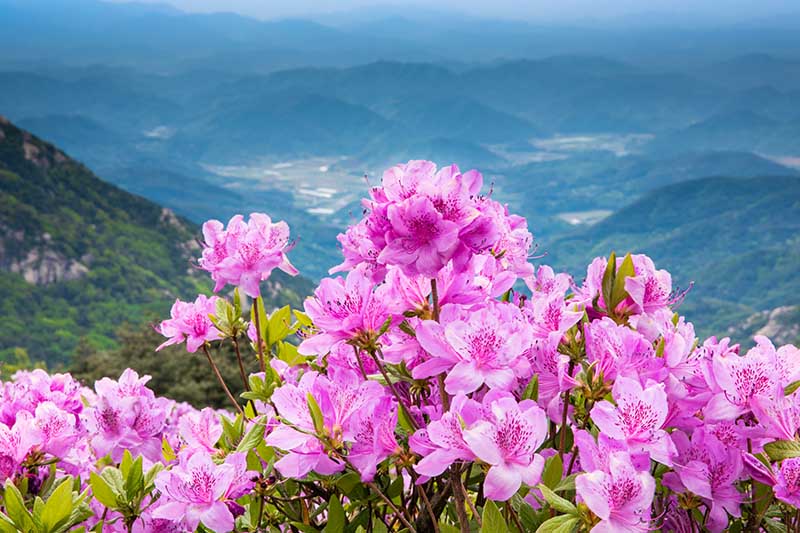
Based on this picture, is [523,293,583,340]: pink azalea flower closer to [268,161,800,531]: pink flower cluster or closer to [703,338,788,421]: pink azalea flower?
[268,161,800,531]: pink flower cluster

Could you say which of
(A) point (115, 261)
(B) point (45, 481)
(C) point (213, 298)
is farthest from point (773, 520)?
(A) point (115, 261)

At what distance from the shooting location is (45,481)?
175 centimetres

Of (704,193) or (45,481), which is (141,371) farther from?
(704,193)

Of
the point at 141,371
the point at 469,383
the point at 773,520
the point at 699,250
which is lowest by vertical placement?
the point at 699,250

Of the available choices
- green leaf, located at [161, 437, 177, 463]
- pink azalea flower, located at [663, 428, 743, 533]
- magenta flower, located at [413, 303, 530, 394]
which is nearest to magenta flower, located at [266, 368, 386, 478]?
magenta flower, located at [413, 303, 530, 394]

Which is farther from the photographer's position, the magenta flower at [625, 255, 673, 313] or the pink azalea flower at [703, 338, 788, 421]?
the magenta flower at [625, 255, 673, 313]

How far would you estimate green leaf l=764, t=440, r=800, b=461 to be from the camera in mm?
1273

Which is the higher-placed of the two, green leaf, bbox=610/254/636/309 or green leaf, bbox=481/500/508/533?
green leaf, bbox=610/254/636/309

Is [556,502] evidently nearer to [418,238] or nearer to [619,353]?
[619,353]

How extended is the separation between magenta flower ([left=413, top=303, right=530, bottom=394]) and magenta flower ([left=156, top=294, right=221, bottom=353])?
0.78m

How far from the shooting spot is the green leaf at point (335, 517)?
4.83ft

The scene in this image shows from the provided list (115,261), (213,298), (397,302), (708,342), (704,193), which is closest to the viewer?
(397,302)

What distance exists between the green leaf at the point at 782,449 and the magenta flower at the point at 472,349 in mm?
432

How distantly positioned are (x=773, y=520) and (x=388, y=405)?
79cm
